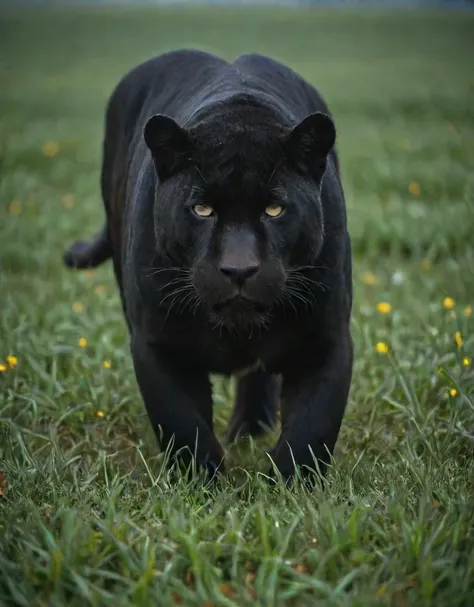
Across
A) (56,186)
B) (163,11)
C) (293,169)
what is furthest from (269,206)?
(163,11)

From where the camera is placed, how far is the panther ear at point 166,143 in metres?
2.95

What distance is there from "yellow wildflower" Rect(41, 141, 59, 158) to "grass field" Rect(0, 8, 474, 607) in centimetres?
46

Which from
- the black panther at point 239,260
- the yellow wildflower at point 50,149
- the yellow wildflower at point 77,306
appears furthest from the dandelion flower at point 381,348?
the yellow wildflower at point 50,149

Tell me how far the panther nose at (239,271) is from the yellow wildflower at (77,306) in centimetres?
255

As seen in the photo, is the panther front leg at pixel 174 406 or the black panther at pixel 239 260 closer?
the black panther at pixel 239 260

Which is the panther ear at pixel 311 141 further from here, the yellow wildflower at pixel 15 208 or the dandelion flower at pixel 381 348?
the yellow wildflower at pixel 15 208

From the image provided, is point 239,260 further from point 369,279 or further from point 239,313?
point 369,279

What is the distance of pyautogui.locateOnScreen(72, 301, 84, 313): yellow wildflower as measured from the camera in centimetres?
527

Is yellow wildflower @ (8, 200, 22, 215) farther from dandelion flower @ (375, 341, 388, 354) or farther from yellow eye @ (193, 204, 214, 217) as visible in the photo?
yellow eye @ (193, 204, 214, 217)

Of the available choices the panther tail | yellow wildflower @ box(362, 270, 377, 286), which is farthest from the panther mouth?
yellow wildflower @ box(362, 270, 377, 286)

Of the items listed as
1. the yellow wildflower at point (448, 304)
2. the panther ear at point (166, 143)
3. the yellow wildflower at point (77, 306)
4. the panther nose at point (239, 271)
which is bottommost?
the yellow wildflower at point (77, 306)

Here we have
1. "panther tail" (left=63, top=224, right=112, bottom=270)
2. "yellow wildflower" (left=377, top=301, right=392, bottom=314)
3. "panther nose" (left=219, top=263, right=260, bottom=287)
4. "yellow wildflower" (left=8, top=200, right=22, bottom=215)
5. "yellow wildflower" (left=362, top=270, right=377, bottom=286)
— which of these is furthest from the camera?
"yellow wildflower" (left=8, top=200, right=22, bottom=215)

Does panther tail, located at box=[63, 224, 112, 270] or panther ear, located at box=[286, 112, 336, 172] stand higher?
panther ear, located at box=[286, 112, 336, 172]

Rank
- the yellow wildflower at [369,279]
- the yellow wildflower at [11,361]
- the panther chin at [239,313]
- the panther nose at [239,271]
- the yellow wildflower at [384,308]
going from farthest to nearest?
the yellow wildflower at [369,279] < the yellow wildflower at [384,308] < the yellow wildflower at [11,361] < the panther chin at [239,313] < the panther nose at [239,271]
